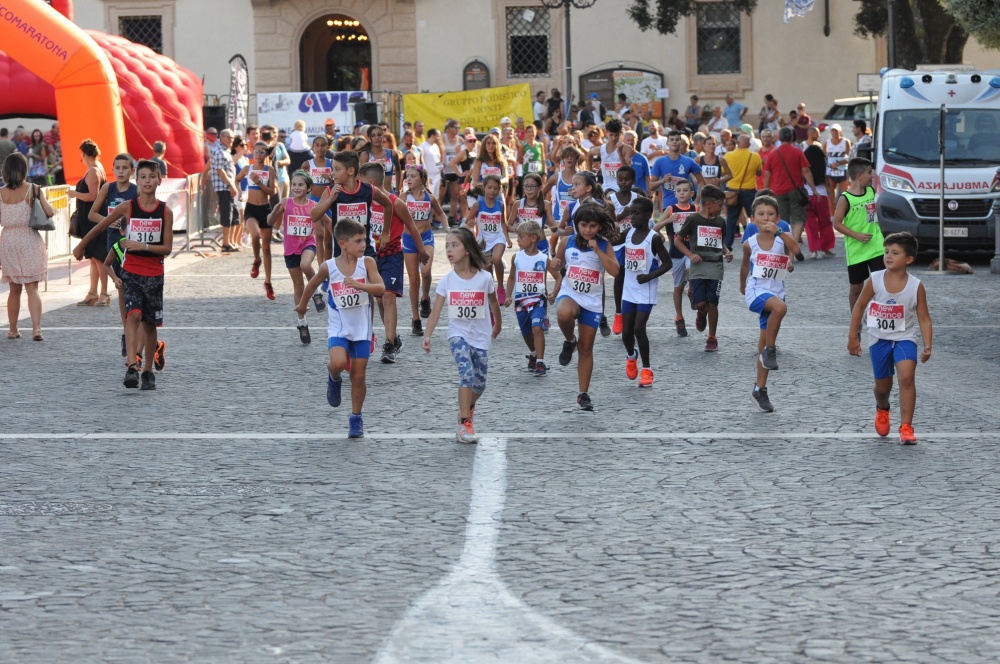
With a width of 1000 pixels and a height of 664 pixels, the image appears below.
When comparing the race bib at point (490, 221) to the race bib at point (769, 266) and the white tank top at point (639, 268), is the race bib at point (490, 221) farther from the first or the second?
the race bib at point (769, 266)

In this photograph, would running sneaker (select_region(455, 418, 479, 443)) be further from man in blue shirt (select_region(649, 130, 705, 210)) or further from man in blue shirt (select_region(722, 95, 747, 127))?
man in blue shirt (select_region(722, 95, 747, 127))

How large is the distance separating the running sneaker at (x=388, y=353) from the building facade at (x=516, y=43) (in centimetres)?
3042

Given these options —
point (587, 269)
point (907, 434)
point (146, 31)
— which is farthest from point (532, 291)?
point (146, 31)

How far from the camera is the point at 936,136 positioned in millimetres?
20625

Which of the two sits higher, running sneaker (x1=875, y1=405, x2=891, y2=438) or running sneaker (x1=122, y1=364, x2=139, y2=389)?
running sneaker (x1=122, y1=364, x2=139, y2=389)

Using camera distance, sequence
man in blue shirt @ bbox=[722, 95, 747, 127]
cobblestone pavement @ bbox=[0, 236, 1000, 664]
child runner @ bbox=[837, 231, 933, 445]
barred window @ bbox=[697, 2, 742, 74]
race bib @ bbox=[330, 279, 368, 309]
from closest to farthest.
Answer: cobblestone pavement @ bbox=[0, 236, 1000, 664]
child runner @ bbox=[837, 231, 933, 445]
race bib @ bbox=[330, 279, 368, 309]
man in blue shirt @ bbox=[722, 95, 747, 127]
barred window @ bbox=[697, 2, 742, 74]

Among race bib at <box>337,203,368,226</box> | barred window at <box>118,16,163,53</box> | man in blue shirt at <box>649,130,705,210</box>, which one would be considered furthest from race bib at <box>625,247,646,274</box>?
barred window at <box>118,16,163,53</box>

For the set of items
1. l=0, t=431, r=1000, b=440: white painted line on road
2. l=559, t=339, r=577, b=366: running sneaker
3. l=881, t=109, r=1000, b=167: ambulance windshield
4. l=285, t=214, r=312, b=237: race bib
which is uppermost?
l=881, t=109, r=1000, b=167: ambulance windshield

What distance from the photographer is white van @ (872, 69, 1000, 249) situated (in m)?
19.8

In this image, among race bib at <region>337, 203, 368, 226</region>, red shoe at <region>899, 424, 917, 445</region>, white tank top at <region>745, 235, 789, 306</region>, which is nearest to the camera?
red shoe at <region>899, 424, 917, 445</region>

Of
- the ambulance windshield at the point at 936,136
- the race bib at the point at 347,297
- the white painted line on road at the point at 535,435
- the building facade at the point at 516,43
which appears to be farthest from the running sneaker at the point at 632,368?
the building facade at the point at 516,43

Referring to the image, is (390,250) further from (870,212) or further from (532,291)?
(870,212)

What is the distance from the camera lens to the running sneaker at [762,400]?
10.1 meters

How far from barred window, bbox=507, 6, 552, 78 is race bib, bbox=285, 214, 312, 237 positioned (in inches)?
1143
